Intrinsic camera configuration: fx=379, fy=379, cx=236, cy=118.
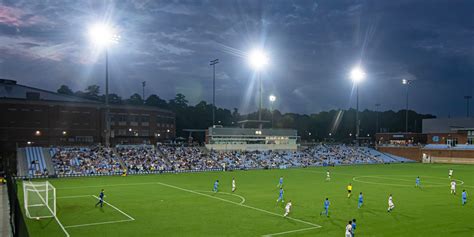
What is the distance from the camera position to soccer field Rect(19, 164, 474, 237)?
2253 cm

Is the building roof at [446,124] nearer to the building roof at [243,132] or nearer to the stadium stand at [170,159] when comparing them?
the stadium stand at [170,159]

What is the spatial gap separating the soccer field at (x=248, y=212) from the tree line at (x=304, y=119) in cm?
8383

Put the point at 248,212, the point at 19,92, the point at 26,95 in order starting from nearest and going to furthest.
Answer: the point at 248,212, the point at 19,92, the point at 26,95

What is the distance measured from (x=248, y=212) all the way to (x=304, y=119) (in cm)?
13144

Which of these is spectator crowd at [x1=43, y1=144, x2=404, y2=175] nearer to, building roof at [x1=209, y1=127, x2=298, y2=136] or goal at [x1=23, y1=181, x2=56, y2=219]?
building roof at [x1=209, y1=127, x2=298, y2=136]

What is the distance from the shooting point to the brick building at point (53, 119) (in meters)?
66.9

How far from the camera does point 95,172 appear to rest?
5656 cm

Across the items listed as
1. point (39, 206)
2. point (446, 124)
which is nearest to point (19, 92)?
point (39, 206)

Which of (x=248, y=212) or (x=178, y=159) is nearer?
(x=248, y=212)

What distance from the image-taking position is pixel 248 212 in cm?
2830

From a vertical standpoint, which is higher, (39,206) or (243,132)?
(243,132)

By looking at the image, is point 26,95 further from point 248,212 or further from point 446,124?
point 446,124

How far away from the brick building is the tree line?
37.7 m

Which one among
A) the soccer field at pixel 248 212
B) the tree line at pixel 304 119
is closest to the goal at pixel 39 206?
the soccer field at pixel 248 212
